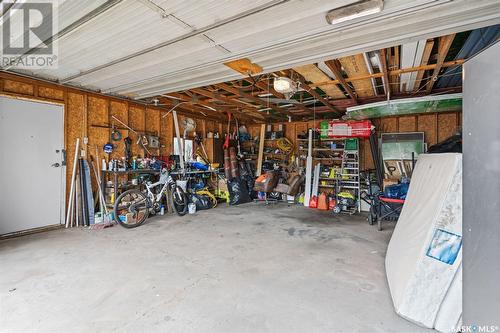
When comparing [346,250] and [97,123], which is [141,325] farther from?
[97,123]

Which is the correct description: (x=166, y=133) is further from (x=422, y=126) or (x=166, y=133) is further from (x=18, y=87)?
(x=422, y=126)

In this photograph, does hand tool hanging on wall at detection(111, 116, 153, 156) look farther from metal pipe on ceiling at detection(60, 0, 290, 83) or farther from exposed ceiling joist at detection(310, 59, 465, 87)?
exposed ceiling joist at detection(310, 59, 465, 87)

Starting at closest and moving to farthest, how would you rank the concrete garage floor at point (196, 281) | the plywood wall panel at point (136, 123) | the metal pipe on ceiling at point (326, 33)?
the concrete garage floor at point (196, 281)
the metal pipe on ceiling at point (326, 33)
the plywood wall panel at point (136, 123)

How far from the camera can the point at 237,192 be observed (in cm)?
692

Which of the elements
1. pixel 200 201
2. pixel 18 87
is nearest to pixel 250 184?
pixel 200 201

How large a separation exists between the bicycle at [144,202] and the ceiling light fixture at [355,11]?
4.28 meters

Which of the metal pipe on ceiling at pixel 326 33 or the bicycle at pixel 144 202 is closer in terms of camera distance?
the metal pipe on ceiling at pixel 326 33

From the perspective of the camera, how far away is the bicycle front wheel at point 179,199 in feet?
17.9

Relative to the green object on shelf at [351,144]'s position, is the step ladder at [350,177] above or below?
below

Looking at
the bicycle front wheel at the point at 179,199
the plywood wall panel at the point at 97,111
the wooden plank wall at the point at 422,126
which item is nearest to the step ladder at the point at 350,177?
the wooden plank wall at the point at 422,126

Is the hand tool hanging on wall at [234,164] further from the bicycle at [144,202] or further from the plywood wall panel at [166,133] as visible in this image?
the bicycle at [144,202]

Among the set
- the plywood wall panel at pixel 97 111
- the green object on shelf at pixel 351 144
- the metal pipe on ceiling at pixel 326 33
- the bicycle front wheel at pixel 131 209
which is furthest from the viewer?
the green object on shelf at pixel 351 144

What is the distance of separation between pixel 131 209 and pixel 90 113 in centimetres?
211

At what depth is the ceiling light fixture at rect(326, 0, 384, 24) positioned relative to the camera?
1.98 meters
